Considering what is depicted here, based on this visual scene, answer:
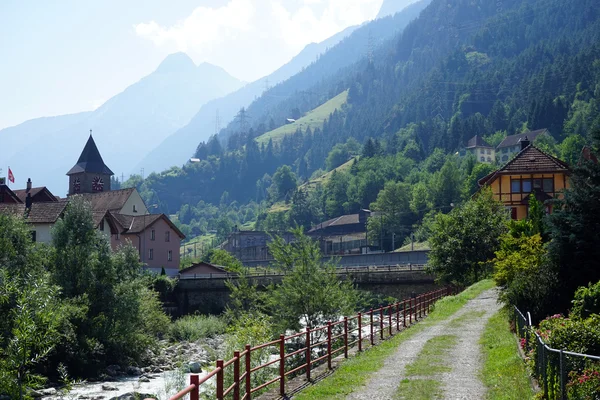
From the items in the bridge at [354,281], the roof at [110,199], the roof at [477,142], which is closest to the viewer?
the bridge at [354,281]

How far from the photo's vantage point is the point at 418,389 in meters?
16.1

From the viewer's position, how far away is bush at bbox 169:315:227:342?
57.8m

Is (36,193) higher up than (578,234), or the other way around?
(36,193)

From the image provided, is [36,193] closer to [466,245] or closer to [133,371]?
[133,371]

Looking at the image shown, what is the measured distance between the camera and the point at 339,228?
158m

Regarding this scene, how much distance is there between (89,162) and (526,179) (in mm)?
73631

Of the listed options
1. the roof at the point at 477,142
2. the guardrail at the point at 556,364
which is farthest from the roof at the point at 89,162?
the roof at the point at 477,142

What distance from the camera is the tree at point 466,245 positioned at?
52594 mm

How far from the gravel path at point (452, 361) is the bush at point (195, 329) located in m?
28.2

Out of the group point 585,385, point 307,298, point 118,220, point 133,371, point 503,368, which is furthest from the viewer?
→ point 118,220

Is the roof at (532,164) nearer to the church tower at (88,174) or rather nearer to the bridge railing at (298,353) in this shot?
the bridge railing at (298,353)

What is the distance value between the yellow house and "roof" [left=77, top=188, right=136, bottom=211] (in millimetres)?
48040

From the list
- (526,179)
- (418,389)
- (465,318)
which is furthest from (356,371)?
(526,179)

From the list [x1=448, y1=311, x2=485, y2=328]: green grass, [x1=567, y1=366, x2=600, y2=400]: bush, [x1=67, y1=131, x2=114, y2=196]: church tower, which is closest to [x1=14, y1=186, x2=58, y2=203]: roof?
[x1=67, y1=131, x2=114, y2=196]: church tower
